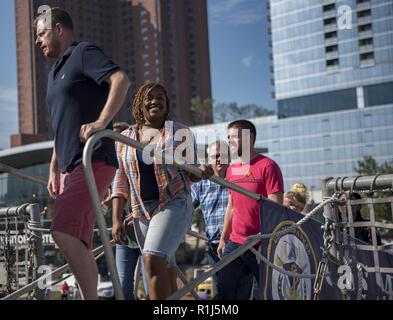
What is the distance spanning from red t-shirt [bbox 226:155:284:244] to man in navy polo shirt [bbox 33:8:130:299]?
163 cm

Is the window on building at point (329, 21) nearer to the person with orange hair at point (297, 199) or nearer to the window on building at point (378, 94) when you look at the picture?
the window on building at point (378, 94)

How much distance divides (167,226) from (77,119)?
71cm

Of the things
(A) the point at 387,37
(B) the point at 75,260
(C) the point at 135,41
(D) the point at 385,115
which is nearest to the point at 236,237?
(B) the point at 75,260

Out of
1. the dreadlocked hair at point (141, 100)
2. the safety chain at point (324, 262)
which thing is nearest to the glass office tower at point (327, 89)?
the safety chain at point (324, 262)

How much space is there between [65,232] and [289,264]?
152 centimetres

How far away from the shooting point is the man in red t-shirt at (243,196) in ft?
13.7

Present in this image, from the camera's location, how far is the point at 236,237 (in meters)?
4.27

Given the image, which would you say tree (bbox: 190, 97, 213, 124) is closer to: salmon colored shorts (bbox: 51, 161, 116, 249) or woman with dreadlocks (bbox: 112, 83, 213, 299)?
woman with dreadlocks (bbox: 112, 83, 213, 299)

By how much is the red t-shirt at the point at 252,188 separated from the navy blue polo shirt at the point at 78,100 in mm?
1615

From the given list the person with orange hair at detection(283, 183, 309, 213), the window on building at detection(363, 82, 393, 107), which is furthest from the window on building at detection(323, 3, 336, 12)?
the person with orange hair at detection(283, 183, 309, 213)

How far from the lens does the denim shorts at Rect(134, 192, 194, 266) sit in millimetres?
2816

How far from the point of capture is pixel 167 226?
113 inches

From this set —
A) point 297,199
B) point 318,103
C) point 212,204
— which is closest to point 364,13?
point 318,103

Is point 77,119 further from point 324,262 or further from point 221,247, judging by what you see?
point 221,247
